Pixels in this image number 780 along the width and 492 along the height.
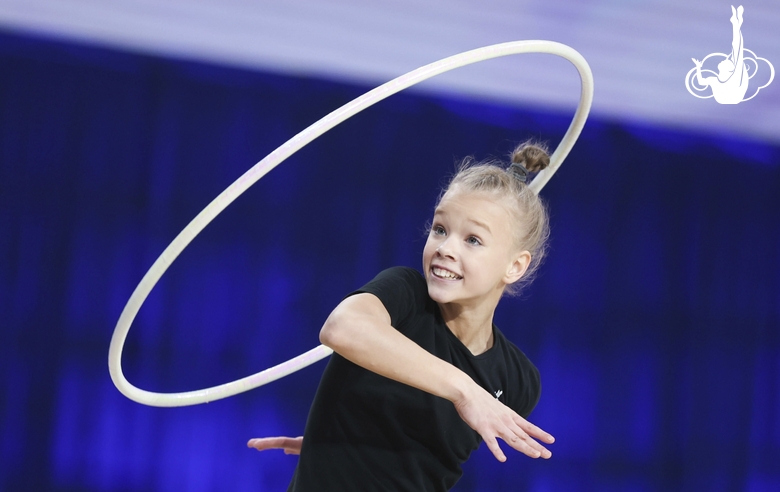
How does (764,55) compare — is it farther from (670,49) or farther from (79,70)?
(79,70)

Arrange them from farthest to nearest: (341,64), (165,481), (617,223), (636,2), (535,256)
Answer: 1. (617,223)
2. (341,64)
3. (165,481)
4. (636,2)
5. (535,256)

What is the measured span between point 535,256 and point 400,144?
267 cm

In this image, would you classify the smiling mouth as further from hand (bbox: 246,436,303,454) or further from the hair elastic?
hand (bbox: 246,436,303,454)

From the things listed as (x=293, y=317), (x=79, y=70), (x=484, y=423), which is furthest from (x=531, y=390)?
(x=79, y=70)

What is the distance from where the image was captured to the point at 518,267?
1.45 m

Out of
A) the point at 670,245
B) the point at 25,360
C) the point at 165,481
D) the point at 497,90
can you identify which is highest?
the point at 497,90

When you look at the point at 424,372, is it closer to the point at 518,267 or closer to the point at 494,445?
the point at 494,445

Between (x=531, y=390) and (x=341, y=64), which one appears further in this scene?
(x=341, y=64)

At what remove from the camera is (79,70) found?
376 cm

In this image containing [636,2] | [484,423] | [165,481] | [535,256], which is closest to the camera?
[484,423]

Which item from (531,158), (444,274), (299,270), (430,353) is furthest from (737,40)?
(430,353)

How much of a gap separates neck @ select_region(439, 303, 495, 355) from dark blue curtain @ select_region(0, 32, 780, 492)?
8.35ft

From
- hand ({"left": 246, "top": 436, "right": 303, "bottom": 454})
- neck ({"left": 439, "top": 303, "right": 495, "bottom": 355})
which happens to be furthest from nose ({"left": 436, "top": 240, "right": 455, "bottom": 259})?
hand ({"left": 246, "top": 436, "right": 303, "bottom": 454})

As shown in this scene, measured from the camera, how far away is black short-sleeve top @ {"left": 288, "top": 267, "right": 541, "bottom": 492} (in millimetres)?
1267
